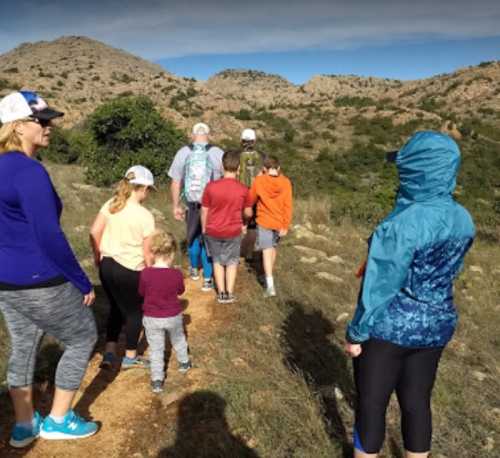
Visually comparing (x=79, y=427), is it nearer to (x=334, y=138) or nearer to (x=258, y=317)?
(x=258, y=317)

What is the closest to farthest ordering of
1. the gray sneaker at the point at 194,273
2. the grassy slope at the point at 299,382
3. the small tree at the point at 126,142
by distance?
the grassy slope at the point at 299,382
the gray sneaker at the point at 194,273
the small tree at the point at 126,142

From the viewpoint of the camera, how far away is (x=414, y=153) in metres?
2.15

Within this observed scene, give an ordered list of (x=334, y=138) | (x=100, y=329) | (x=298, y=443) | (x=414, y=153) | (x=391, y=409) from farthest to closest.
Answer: (x=334, y=138) < (x=100, y=329) < (x=391, y=409) < (x=298, y=443) < (x=414, y=153)

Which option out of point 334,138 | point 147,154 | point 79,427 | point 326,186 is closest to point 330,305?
point 79,427

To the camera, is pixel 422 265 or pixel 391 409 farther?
pixel 391 409

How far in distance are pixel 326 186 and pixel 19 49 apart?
71.4 metres

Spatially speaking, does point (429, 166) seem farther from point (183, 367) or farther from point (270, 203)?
point (270, 203)

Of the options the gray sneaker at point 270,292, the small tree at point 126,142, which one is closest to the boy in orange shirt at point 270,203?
the gray sneaker at point 270,292

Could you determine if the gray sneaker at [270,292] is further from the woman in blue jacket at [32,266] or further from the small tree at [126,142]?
the small tree at [126,142]

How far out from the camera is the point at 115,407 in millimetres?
3510

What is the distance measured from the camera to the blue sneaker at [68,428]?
9.56 ft

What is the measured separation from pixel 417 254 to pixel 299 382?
223cm

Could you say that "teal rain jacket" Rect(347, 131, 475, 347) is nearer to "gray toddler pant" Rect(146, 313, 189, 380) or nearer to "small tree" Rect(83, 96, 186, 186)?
"gray toddler pant" Rect(146, 313, 189, 380)

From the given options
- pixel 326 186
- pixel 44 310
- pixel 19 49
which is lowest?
pixel 326 186
